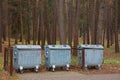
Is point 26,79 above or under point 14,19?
under

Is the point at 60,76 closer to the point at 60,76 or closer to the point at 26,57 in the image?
the point at 60,76

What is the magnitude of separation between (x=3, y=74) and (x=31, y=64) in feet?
5.03

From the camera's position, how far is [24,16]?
4262 cm

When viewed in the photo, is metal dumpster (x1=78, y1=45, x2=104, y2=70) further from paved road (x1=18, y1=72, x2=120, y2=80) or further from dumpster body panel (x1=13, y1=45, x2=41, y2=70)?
dumpster body panel (x1=13, y1=45, x2=41, y2=70)

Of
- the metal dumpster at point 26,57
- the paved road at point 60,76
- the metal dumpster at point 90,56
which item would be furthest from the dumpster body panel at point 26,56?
the metal dumpster at point 90,56

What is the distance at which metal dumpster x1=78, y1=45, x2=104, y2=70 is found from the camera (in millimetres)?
15195

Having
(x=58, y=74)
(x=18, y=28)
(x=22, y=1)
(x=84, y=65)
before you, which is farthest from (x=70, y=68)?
(x=18, y=28)

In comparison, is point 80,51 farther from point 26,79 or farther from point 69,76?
point 26,79

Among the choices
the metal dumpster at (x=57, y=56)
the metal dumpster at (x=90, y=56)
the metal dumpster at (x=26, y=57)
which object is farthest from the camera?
the metal dumpster at (x=90, y=56)

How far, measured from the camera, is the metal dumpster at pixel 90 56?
49.9 ft

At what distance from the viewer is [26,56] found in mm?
13984

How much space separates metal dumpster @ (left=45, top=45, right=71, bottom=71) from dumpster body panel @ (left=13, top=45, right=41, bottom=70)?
0.58 metres

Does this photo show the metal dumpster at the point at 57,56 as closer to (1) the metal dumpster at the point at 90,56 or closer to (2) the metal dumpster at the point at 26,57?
(2) the metal dumpster at the point at 26,57

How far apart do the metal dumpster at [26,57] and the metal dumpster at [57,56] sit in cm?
57
